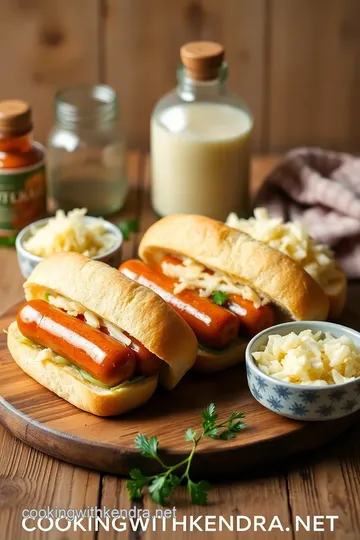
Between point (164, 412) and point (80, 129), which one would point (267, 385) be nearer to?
point (164, 412)

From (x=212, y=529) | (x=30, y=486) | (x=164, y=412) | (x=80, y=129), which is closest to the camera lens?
(x=212, y=529)

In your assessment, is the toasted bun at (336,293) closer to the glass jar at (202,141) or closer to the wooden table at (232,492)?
the wooden table at (232,492)

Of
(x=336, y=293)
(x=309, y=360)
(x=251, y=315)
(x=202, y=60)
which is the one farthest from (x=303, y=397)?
(x=202, y=60)

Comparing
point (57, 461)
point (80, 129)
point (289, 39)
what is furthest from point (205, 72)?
point (57, 461)

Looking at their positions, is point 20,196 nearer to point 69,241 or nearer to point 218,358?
point 69,241

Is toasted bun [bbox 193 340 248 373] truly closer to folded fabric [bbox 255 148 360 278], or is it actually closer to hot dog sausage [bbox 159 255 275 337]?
hot dog sausage [bbox 159 255 275 337]

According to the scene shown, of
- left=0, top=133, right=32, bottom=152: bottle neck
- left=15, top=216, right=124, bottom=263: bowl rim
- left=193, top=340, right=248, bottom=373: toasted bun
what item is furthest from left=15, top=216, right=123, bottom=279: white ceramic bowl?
left=193, top=340, right=248, bottom=373: toasted bun

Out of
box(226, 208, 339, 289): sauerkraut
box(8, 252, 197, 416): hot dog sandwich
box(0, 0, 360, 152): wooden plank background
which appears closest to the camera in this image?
box(8, 252, 197, 416): hot dog sandwich
